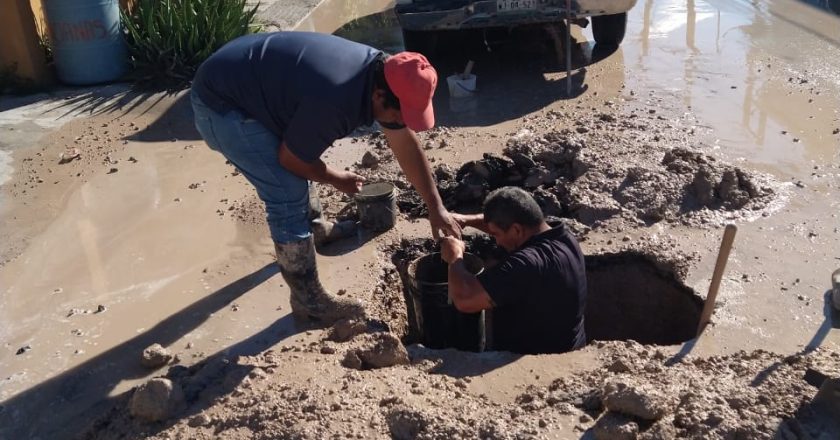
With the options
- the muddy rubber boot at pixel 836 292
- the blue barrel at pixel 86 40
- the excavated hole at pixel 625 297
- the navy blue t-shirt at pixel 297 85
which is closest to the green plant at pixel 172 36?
the blue barrel at pixel 86 40

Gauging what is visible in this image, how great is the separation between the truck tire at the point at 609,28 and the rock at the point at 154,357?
6.60m

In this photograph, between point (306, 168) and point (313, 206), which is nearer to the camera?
point (306, 168)

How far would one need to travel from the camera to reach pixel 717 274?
3967mm

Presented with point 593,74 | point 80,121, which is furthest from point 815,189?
point 80,121

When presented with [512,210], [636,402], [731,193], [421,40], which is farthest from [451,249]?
[421,40]

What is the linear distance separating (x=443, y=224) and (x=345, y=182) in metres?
0.52

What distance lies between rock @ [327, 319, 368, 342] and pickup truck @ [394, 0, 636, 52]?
15.2 feet

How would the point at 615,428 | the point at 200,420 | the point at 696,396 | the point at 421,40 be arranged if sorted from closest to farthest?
the point at 615,428 → the point at 696,396 → the point at 200,420 → the point at 421,40

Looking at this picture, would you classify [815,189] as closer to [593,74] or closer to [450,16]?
[593,74]

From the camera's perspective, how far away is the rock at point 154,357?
13.0 ft

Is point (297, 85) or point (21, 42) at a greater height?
point (297, 85)

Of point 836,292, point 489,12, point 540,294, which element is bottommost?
point 836,292

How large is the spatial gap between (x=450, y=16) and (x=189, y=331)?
4768 mm

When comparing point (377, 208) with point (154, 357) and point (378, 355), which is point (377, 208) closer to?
point (378, 355)
